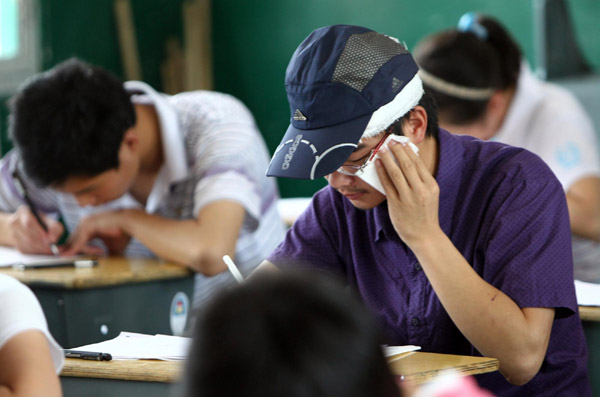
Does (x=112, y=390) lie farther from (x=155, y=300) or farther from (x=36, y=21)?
(x=36, y=21)

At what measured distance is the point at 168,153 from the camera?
2.61 meters

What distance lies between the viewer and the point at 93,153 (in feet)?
7.86

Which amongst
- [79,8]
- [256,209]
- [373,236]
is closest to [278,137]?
[79,8]

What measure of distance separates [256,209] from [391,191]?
1.16 m

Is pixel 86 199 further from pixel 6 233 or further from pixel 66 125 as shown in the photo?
pixel 6 233

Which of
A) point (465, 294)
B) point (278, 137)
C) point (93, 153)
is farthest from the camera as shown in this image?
point (278, 137)

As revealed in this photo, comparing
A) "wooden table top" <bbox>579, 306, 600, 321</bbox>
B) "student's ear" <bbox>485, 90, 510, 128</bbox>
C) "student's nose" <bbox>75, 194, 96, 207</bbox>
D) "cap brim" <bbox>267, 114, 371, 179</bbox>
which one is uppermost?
"cap brim" <bbox>267, 114, 371, 179</bbox>

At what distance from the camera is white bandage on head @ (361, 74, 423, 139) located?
148 cm

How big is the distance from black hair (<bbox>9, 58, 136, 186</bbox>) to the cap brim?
1.05 meters

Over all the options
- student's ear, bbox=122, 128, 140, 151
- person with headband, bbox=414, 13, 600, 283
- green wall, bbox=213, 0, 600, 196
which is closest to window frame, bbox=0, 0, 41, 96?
green wall, bbox=213, 0, 600, 196

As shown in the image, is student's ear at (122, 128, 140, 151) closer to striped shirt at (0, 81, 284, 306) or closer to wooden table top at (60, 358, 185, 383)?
striped shirt at (0, 81, 284, 306)

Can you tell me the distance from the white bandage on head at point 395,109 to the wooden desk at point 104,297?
42.9 inches

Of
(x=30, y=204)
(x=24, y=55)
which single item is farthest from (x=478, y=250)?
(x=24, y=55)

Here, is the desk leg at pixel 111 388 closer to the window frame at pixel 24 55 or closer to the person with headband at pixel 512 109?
the person with headband at pixel 512 109
